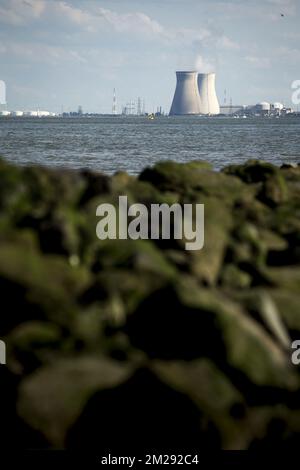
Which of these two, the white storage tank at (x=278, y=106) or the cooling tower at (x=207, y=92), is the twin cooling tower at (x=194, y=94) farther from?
the white storage tank at (x=278, y=106)

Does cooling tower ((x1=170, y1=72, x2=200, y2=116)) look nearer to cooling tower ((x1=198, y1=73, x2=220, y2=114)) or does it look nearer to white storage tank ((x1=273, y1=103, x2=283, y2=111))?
cooling tower ((x1=198, y1=73, x2=220, y2=114))

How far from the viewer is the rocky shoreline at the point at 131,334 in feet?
11.6

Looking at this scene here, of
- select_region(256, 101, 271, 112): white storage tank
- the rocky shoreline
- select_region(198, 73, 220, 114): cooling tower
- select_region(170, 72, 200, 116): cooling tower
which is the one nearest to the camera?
the rocky shoreline

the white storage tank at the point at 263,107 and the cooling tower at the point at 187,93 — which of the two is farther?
the white storage tank at the point at 263,107

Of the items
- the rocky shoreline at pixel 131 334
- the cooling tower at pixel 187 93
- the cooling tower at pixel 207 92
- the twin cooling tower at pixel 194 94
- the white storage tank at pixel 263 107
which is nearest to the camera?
the rocky shoreline at pixel 131 334

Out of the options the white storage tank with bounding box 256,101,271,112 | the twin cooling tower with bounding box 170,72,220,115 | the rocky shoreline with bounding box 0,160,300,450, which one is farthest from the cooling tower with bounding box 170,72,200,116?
the rocky shoreline with bounding box 0,160,300,450

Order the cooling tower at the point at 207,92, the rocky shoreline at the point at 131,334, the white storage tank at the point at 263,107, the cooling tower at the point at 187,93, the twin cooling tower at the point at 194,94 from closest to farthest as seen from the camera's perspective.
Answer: the rocky shoreline at the point at 131,334
the cooling tower at the point at 187,93
the twin cooling tower at the point at 194,94
the cooling tower at the point at 207,92
the white storage tank at the point at 263,107

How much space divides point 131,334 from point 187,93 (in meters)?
122

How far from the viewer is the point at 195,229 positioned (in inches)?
193

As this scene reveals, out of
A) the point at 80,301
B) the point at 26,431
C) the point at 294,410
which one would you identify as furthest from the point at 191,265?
the point at 26,431

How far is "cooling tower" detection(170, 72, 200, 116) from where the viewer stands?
122 m

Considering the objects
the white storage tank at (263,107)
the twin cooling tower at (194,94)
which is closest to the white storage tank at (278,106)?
the white storage tank at (263,107)

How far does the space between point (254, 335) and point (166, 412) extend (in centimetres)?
57

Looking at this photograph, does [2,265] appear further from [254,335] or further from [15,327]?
[254,335]
